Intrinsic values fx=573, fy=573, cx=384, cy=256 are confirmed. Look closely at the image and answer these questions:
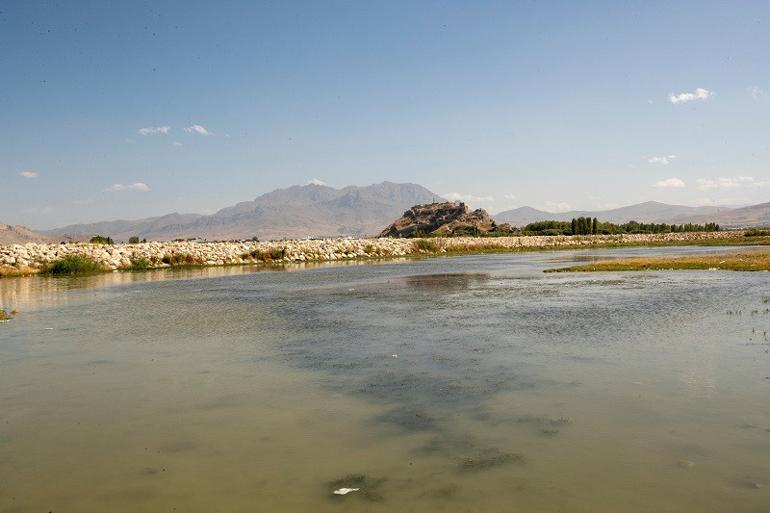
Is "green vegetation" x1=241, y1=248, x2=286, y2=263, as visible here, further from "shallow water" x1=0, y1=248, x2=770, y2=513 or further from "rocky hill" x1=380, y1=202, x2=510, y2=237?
"rocky hill" x1=380, y1=202, x2=510, y2=237

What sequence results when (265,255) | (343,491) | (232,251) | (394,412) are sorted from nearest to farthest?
1. (343,491)
2. (394,412)
3. (232,251)
4. (265,255)

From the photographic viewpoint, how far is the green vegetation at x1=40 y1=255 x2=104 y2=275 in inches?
1865

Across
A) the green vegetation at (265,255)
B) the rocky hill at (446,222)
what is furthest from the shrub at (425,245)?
the rocky hill at (446,222)

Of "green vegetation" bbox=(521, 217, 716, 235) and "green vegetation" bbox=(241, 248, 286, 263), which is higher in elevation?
"green vegetation" bbox=(521, 217, 716, 235)

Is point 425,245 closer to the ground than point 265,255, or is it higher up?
higher up

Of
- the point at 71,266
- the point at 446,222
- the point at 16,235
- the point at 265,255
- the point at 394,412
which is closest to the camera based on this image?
the point at 394,412

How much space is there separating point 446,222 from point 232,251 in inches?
4727

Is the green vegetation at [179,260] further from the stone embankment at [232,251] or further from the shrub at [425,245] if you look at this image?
the shrub at [425,245]

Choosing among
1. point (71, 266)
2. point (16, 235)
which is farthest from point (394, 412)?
point (16, 235)

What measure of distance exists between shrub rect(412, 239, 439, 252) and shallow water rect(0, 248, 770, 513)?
2537 inches

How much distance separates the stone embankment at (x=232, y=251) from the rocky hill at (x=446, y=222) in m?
54.7

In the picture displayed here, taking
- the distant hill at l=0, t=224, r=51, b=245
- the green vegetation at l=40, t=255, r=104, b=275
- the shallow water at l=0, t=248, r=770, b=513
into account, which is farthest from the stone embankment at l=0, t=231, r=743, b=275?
the distant hill at l=0, t=224, r=51, b=245

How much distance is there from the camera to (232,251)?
64.5 meters

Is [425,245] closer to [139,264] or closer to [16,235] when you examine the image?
[139,264]
